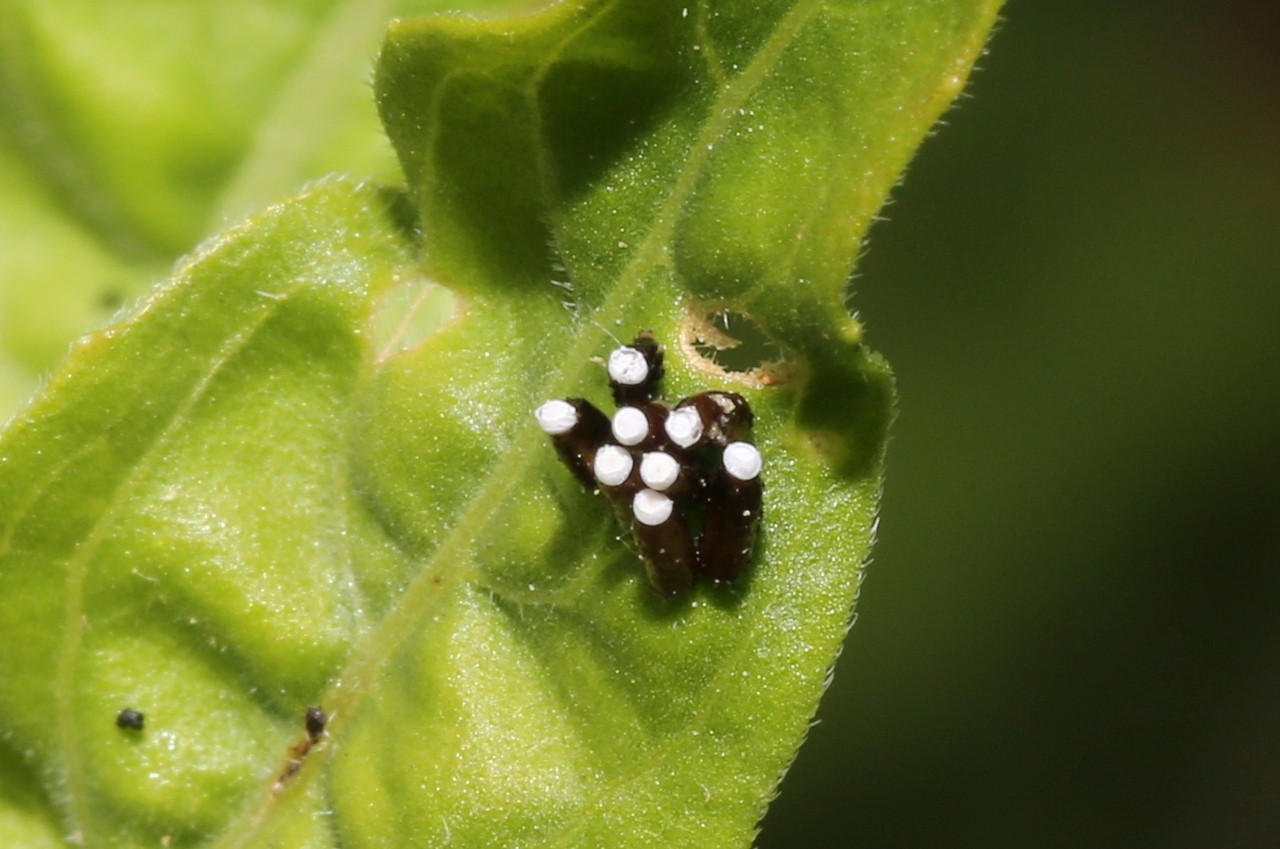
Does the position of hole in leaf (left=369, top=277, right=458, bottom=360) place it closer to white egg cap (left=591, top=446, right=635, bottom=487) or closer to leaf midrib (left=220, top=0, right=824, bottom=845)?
leaf midrib (left=220, top=0, right=824, bottom=845)

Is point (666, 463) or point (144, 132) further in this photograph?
point (144, 132)

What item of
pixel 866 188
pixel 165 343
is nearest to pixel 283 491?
pixel 165 343

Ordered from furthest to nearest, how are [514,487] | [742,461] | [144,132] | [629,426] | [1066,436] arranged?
[1066,436] → [144,132] → [514,487] → [629,426] → [742,461]

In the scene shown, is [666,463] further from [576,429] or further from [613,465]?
[576,429]

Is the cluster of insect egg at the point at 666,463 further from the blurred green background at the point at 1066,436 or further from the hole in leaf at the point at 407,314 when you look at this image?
the blurred green background at the point at 1066,436

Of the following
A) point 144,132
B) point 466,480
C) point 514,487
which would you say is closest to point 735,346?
point 514,487

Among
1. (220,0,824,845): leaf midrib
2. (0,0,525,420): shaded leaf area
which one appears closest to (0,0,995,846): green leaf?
(220,0,824,845): leaf midrib
